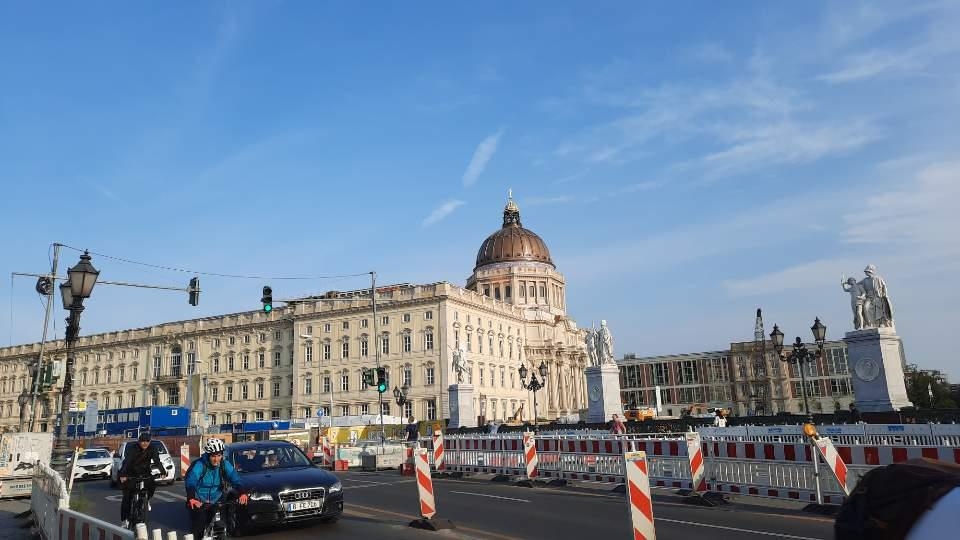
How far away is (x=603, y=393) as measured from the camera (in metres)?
32.7

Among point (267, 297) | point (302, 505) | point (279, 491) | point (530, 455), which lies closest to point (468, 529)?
point (302, 505)

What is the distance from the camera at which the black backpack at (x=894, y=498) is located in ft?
6.51

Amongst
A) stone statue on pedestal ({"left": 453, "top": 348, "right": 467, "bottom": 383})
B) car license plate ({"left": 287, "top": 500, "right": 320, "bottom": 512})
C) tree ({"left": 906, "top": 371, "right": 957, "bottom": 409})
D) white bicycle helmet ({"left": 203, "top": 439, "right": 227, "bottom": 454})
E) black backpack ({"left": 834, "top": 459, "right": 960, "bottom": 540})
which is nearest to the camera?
black backpack ({"left": 834, "top": 459, "right": 960, "bottom": 540})

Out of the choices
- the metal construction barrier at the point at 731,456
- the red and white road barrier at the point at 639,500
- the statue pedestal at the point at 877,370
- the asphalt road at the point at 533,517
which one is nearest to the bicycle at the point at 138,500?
the asphalt road at the point at 533,517

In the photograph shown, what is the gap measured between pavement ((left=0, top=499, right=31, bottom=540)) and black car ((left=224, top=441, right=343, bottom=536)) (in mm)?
4608

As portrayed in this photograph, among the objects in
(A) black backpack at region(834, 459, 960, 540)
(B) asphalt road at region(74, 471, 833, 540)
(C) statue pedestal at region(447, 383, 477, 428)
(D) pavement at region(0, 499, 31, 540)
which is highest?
(C) statue pedestal at region(447, 383, 477, 428)

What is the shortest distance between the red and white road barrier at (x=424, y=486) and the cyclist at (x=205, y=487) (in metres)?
3.42

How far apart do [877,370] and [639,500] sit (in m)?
20.6

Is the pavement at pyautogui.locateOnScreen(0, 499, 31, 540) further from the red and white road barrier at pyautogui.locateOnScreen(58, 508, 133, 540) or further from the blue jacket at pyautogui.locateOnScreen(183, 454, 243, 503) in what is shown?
the red and white road barrier at pyautogui.locateOnScreen(58, 508, 133, 540)

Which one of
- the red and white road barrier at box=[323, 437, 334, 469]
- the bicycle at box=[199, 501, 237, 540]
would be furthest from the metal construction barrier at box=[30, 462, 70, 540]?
the red and white road barrier at box=[323, 437, 334, 469]

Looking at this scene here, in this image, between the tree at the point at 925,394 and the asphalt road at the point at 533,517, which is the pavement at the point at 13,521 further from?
the tree at the point at 925,394

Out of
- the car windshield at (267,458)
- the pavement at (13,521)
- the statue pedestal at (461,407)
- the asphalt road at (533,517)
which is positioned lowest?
the pavement at (13,521)

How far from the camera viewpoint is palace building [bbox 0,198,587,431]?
73750 mm

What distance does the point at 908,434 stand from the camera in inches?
733
